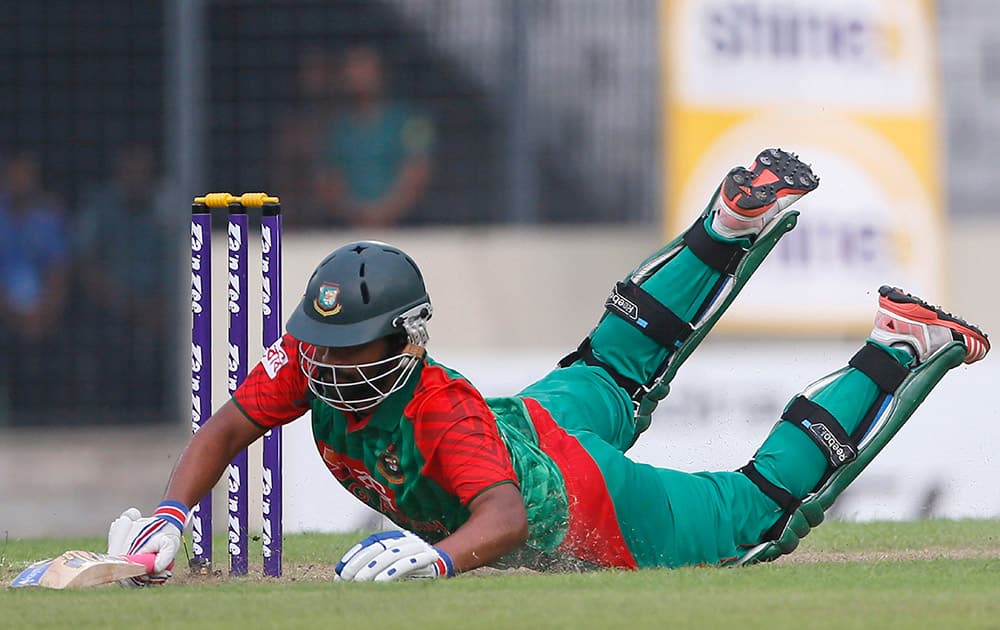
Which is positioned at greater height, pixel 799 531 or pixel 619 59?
pixel 619 59

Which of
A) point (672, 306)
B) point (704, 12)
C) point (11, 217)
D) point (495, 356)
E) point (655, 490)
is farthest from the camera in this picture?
point (11, 217)

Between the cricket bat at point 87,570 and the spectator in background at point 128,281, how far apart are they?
25.9 feet

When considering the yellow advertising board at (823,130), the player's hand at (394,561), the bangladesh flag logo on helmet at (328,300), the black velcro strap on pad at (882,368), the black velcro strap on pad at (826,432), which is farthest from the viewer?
the yellow advertising board at (823,130)

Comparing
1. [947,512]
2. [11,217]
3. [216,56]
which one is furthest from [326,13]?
[947,512]

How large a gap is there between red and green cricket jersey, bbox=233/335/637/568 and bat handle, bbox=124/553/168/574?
57cm

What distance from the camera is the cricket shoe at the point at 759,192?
254 inches

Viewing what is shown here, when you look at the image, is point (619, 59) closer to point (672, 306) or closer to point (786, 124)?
point (786, 124)

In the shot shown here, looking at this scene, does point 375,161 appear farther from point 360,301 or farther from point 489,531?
point 489,531

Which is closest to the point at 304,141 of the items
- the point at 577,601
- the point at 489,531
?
the point at 489,531

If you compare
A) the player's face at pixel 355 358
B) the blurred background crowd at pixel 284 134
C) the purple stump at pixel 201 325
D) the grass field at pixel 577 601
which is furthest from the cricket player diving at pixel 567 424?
the blurred background crowd at pixel 284 134

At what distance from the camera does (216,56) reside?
12.7 m

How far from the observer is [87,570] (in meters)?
5.20

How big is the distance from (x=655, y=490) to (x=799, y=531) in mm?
576

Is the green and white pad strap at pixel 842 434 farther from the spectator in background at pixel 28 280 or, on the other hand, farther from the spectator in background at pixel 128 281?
the spectator in background at pixel 28 280
